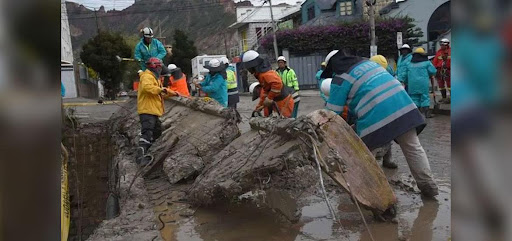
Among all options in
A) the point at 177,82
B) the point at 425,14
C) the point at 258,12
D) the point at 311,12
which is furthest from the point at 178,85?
the point at 258,12

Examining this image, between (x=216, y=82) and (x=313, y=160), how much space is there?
5039 mm

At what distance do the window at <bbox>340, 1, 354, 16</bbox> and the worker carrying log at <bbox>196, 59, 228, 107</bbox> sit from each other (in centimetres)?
2463

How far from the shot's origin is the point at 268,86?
589cm

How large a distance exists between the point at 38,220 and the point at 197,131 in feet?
16.9

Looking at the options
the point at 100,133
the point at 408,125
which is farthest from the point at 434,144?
the point at 100,133

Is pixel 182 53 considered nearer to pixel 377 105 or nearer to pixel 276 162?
pixel 377 105

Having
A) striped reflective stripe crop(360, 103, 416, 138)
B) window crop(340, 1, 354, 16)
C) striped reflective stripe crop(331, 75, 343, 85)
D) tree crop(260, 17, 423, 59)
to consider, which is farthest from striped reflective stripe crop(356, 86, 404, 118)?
window crop(340, 1, 354, 16)

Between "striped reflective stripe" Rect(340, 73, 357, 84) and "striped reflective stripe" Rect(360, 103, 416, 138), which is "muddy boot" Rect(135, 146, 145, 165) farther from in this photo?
"striped reflective stripe" Rect(360, 103, 416, 138)

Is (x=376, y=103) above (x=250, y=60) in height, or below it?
below

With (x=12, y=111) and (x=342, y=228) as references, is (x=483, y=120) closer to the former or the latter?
(x=12, y=111)

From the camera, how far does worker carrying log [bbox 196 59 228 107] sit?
26.7ft

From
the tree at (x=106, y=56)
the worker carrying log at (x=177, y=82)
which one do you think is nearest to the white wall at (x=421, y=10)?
the tree at (x=106, y=56)

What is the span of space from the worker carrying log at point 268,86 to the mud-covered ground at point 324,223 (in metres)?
1.60

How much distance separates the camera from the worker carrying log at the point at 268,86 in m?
5.65
